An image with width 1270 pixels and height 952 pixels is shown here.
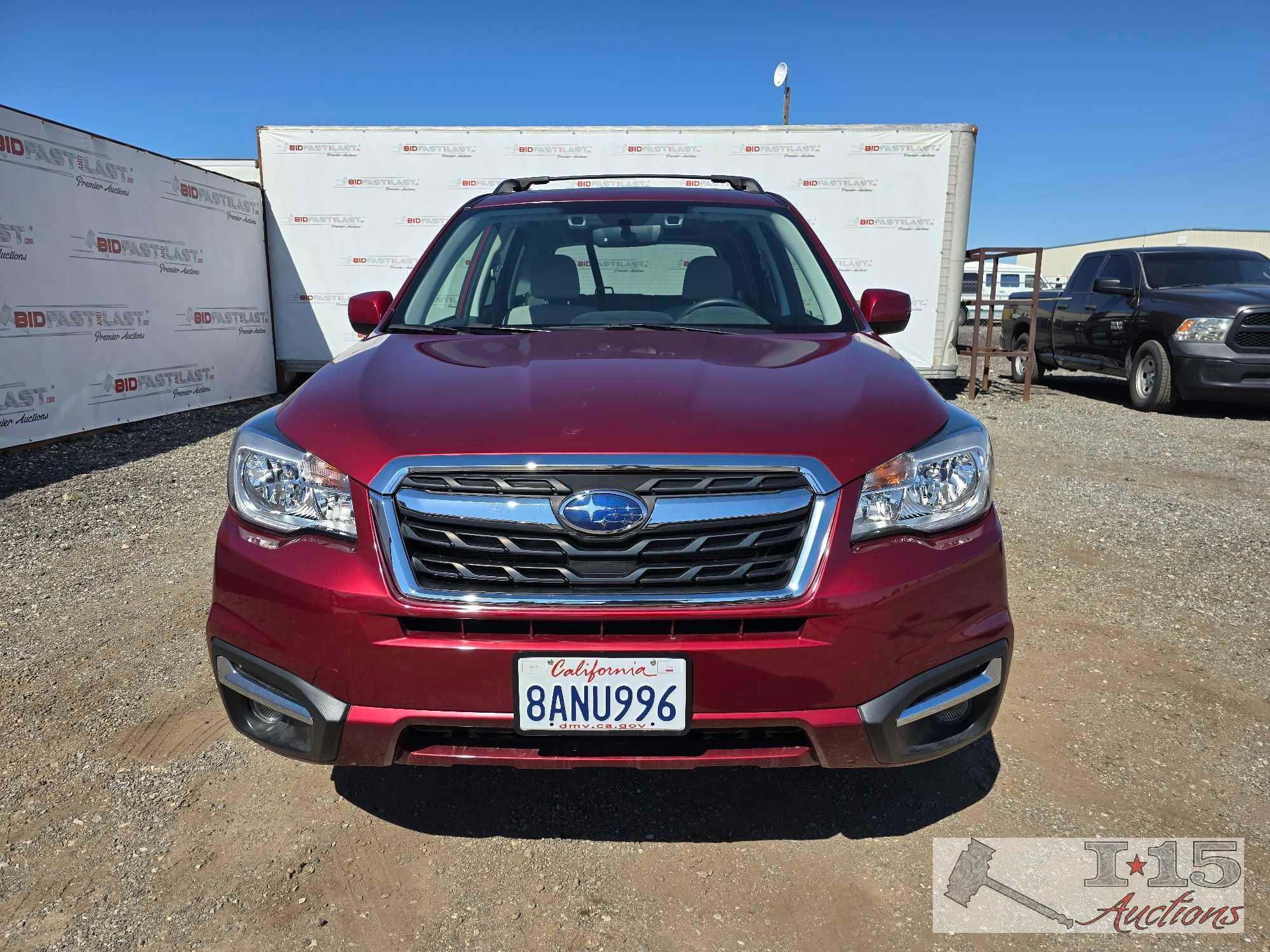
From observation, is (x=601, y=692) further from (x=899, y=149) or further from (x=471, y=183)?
(x=899, y=149)

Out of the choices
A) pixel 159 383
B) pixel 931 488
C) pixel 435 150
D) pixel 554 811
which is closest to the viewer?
pixel 931 488

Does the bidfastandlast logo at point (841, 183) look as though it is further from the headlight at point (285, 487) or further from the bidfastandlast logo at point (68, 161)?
the headlight at point (285, 487)

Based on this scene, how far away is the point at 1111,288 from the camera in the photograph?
961 centimetres

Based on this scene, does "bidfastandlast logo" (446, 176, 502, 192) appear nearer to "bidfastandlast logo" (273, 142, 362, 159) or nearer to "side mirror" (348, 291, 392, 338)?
"bidfastandlast logo" (273, 142, 362, 159)

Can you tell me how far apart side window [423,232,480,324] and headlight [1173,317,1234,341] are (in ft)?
28.6

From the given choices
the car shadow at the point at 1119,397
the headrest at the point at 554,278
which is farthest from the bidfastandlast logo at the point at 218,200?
the car shadow at the point at 1119,397

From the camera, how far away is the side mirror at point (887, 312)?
2.91m

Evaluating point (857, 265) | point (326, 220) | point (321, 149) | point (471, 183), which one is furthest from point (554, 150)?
point (857, 265)

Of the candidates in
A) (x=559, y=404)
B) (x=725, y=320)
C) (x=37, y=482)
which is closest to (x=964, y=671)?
(x=559, y=404)

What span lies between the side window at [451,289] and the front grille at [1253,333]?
8807 millimetres

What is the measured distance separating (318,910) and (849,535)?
1472mm

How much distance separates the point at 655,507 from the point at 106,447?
738 cm

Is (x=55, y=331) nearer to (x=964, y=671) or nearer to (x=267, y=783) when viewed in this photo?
(x=267, y=783)

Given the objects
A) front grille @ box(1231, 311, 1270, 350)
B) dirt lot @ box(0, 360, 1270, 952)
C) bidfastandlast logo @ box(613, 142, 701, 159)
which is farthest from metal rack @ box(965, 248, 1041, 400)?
dirt lot @ box(0, 360, 1270, 952)
